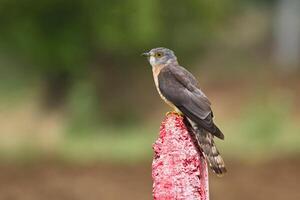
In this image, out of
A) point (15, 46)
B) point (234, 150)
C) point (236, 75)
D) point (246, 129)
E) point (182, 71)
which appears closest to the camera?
point (182, 71)

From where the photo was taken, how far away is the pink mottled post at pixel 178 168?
450 centimetres

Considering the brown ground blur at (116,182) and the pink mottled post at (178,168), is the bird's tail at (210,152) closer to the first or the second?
the pink mottled post at (178,168)

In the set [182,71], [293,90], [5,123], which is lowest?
[182,71]

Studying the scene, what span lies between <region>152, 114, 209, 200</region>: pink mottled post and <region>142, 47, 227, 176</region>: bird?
0.86 ft

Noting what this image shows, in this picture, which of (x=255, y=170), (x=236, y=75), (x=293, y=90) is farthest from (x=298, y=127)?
(x=236, y=75)

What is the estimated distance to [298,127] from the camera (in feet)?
75.9

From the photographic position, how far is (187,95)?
6.50 metres

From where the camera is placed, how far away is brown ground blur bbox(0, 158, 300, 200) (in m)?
13.8

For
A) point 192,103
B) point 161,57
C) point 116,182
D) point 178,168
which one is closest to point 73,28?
point 116,182

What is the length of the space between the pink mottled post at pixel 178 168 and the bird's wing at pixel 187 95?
85 cm

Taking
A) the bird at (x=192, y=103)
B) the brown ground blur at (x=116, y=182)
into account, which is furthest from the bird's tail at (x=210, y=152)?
the brown ground blur at (x=116, y=182)

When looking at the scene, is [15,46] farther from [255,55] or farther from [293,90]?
[255,55]

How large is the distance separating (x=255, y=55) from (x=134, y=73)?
14.8 metres

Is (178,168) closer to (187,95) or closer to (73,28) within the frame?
(187,95)
